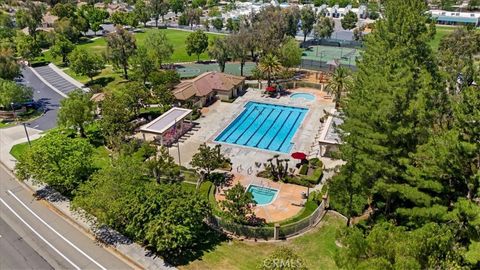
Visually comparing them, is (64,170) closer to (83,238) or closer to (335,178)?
(83,238)

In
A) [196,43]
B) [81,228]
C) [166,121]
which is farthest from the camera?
[196,43]

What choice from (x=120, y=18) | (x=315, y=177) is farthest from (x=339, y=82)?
(x=120, y=18)

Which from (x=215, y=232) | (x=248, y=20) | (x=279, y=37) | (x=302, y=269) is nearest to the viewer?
(x=302, y=269)

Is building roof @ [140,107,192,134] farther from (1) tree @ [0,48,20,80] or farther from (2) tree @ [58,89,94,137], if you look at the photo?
(1) tree @ [0,48,20,80]

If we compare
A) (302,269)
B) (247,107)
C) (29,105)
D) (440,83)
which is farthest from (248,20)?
(302,269)

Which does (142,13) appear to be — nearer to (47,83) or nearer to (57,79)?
(57,79)

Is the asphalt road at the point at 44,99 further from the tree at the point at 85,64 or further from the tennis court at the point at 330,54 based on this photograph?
the tennis court at the point at 330,54
